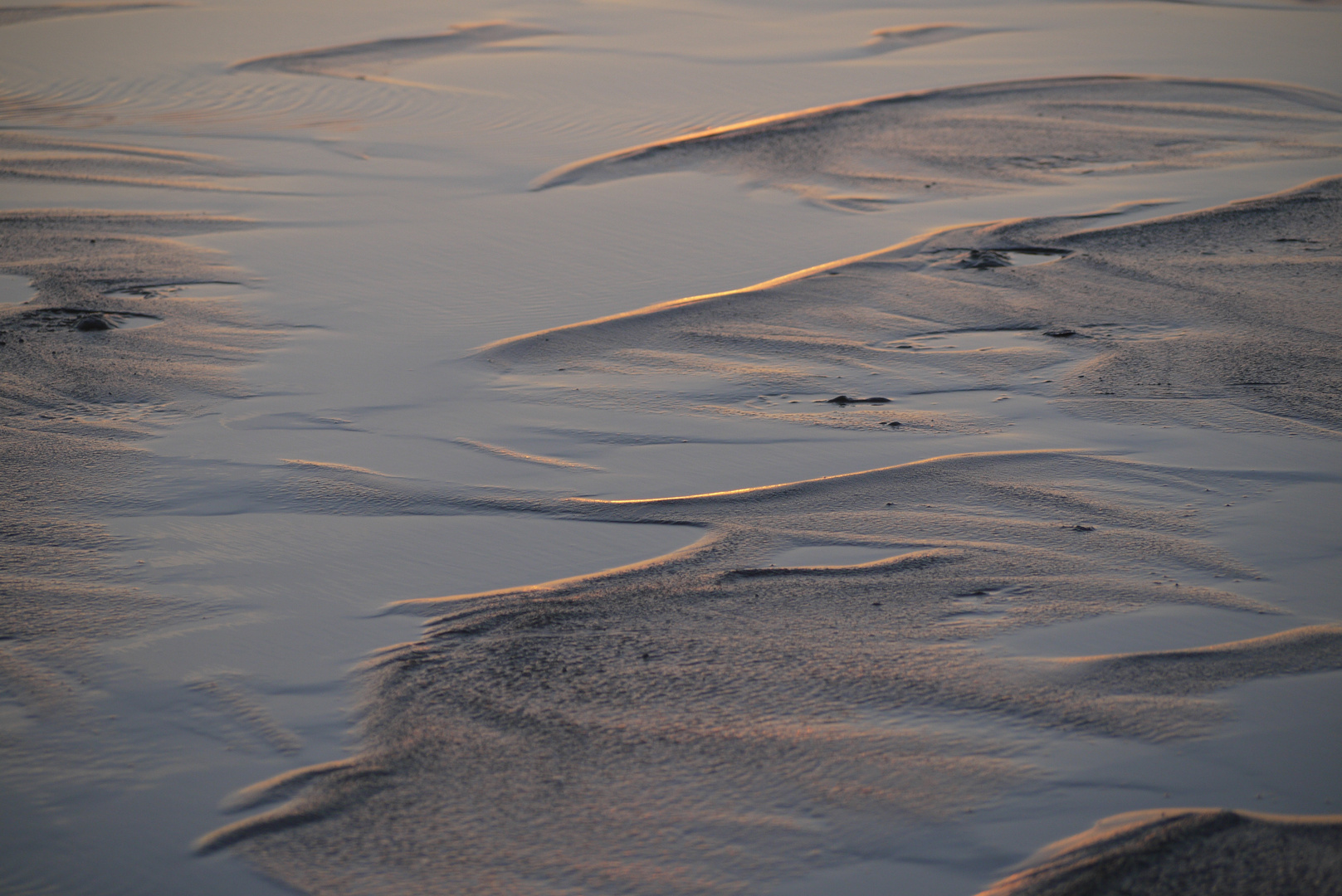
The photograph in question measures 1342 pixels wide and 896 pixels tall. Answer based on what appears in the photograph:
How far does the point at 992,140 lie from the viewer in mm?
7328

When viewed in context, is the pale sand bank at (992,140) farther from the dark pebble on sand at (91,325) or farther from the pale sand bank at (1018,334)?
the dark pebble on sand at (91,325)

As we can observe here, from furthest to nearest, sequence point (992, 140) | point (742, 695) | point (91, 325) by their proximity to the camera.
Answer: point (992, 140) → point (91, 325) → point (742, 695)


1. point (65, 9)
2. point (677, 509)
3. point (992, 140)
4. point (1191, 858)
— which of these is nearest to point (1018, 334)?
point (677, 509)

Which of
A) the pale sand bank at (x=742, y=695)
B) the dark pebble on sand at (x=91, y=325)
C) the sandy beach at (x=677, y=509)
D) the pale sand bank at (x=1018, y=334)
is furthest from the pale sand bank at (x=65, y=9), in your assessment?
the pale sand bank at (x=742, y=695)

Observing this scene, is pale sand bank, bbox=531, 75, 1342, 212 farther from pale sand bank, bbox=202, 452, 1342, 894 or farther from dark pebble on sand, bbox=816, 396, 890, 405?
pale sand bank, bbox=202, 452, 1342, 894

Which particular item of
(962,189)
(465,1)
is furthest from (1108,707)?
(465,1)

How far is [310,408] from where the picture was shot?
4.16 meters

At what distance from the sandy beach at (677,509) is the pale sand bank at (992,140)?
0.18 ft

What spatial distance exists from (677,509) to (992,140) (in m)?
4.83

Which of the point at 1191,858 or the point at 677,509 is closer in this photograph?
the point at 1191,858

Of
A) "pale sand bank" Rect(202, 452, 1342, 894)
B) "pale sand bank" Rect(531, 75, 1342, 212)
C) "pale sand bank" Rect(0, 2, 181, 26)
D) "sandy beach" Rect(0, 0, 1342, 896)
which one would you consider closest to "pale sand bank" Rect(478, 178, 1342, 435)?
"sandy beach" Rect(0, 0, 1342, 896)

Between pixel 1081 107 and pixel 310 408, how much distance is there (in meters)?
6.02

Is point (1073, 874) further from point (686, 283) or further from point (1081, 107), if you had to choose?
point (1081, 107)

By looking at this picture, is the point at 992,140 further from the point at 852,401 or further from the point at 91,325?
the point at 91,325
